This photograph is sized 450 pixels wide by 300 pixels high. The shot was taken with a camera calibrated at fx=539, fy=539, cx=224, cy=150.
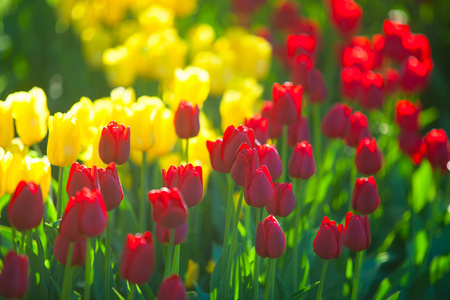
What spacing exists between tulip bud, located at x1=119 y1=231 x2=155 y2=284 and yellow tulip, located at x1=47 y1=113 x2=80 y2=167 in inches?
15.9

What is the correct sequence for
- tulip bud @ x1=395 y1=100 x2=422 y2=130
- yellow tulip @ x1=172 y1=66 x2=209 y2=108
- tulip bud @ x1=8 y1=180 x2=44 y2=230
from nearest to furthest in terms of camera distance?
1. tulip bud @ x1=8 y1=180 x2=44 y2=230
2. yellow tulip @ x1=172 y1=66 x2=209 y2=108
3. tulip bud @ x1=395 y1=100 x2=422 y2=130

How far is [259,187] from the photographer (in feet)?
3.79

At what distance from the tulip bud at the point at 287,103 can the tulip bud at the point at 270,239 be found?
1.49 feet

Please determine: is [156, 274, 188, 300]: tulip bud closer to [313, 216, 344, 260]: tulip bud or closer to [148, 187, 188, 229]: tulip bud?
[148, 187, 188, 229]: tulip bud

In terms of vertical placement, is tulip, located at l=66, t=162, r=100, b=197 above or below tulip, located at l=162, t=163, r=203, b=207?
above

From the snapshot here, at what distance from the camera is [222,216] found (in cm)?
205

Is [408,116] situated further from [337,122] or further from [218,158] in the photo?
[218,158]

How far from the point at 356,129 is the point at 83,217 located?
989 millimetres

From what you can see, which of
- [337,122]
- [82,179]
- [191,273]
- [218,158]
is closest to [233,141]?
[218,158]

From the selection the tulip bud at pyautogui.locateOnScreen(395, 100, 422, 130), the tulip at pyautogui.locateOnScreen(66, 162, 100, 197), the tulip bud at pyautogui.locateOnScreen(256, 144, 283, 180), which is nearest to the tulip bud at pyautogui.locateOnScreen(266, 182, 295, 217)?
the tulip bud at pyautogui.locateOnScreen(256, 144, 283, 180)

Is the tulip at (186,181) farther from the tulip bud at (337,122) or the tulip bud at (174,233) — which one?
the tulip bud at (337,122)

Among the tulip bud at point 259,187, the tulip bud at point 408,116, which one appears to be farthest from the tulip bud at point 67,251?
the tulip bud at point 408,116

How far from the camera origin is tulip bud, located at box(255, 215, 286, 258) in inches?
45.5

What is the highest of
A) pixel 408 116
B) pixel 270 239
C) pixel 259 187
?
pixel 259 187
